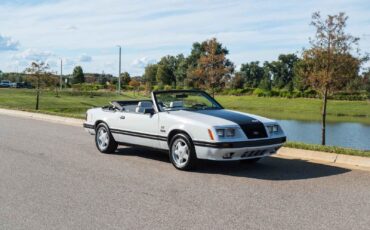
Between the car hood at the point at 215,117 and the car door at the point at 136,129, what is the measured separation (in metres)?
0.52

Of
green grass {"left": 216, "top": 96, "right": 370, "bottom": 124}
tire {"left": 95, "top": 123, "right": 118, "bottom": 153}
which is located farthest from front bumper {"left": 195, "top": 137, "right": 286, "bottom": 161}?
green grass {"left": 216, "top": 96, "right": 370, "bottom": 124}

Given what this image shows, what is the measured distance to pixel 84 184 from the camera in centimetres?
756

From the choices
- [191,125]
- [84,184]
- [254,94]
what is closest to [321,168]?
[191,125]

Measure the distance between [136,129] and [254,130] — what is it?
2.58 meters

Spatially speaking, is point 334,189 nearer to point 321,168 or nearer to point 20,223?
point 321,168

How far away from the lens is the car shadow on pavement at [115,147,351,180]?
8250mm

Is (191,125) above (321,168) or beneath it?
Result: above

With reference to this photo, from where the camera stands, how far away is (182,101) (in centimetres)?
969

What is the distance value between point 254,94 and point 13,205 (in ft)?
216

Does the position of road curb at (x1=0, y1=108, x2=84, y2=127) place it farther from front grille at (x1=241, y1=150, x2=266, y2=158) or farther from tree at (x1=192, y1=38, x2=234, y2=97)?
front grille at (x1=241, y1=150, x2=266, y2=158)

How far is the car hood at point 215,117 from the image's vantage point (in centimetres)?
844

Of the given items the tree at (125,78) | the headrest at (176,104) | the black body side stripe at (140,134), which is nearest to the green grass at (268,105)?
the black body side stripe at (140,134)

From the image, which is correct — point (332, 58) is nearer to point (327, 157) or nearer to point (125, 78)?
point (327, 157)

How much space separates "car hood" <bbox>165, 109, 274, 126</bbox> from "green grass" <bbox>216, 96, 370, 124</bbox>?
33.1 meters
